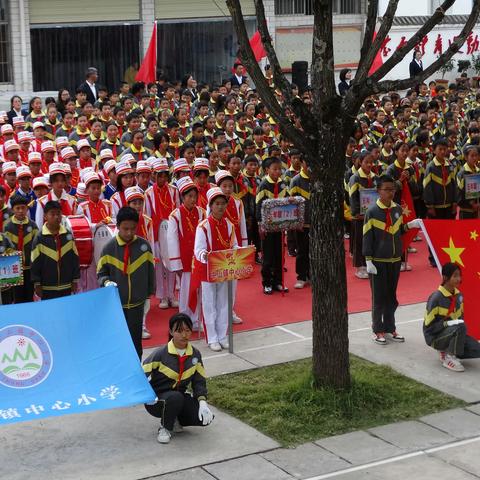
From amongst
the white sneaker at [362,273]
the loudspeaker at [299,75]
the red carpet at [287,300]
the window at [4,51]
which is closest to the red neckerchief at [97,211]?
the red carpet at [287,300]

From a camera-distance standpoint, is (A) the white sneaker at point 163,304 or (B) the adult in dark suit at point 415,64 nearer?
(A) the white sneaker at point 163,304

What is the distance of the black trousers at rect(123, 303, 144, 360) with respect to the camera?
988 cm

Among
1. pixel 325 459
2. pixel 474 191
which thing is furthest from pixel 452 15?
pixel 325 459

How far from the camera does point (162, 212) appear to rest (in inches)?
513

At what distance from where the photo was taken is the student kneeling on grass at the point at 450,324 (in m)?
10.3

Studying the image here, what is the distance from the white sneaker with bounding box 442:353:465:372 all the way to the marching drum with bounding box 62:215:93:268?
3944mm

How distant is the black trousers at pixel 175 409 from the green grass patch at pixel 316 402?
637mm

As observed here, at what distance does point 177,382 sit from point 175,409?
0.25 meters

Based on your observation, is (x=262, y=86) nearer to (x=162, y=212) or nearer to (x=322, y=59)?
(x=322, y=59)

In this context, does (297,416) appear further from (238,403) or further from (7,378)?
(7,378)

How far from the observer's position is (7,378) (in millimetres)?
8289

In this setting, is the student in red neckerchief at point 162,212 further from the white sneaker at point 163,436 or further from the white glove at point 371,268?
A: the white sneaker at point 163,436

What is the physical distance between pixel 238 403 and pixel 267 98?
2.75 meters

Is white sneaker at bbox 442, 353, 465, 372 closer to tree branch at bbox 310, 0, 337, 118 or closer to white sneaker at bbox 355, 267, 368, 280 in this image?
tree branch at bbox 310, 0, 337, 118
